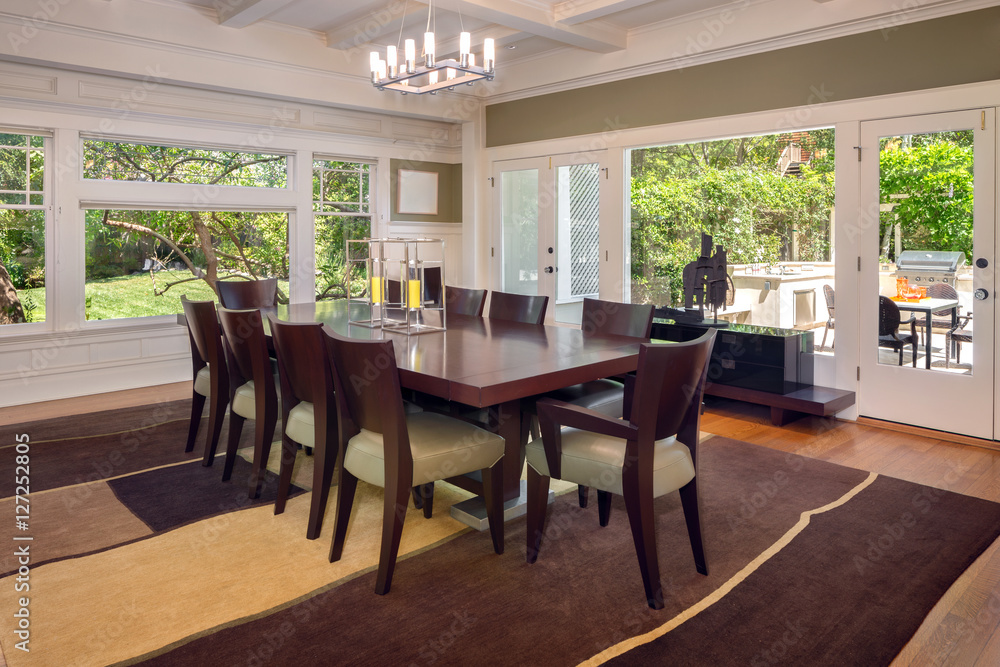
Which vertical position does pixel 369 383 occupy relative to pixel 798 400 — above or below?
above

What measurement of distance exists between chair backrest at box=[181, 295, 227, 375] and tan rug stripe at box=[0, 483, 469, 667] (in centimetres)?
86

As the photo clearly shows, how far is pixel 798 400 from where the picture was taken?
173 inches

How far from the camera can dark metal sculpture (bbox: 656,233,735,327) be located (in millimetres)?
5016

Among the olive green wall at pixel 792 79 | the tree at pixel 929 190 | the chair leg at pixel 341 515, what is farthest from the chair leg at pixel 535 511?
the olive green wall at pixel 792 79

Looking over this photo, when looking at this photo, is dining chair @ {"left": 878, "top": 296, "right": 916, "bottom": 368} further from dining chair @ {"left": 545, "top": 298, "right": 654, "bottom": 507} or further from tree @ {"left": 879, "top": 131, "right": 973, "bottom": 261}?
dining chair @ {"left": 545, "top": 298, "right": 654, "bottom": 507}

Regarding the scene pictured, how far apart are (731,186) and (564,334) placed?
4275 millimetres

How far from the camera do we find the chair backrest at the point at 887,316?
14.5 ft

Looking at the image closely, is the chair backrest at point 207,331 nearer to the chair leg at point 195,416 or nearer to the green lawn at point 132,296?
the chair leg at point 195,416

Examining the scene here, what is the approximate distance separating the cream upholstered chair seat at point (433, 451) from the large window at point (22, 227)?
3887 mm

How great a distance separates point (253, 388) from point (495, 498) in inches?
54.3

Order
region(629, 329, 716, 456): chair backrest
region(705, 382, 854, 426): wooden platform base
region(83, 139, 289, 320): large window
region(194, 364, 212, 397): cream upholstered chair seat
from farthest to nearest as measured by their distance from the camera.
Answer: region(83, 139, 289, 320): large window
region(705, 382, 854, 426): wooden platform base
region(194, 364, 212, 397): cream upholstered chair seat
region(629, 329, 716, 456): chair backrest

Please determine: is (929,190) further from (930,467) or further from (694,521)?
(694,521)

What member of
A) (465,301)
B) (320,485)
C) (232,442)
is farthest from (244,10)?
(320,485)

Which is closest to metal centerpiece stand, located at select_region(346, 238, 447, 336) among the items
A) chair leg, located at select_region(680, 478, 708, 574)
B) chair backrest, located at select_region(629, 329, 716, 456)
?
chair backrest, located at select_region(629, 329, 716, 456)
